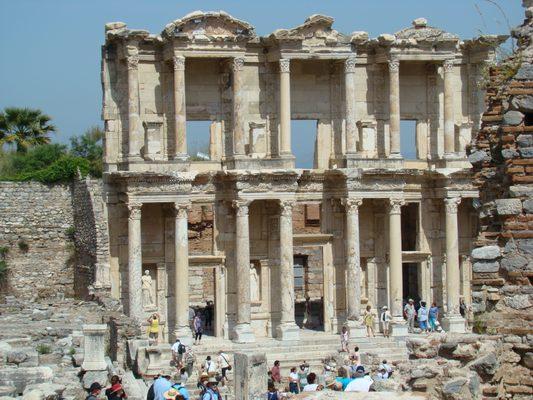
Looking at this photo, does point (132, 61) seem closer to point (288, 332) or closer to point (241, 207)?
point (241, 207)

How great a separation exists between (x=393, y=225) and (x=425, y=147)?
9.04 ft

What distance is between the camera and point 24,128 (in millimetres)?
44719

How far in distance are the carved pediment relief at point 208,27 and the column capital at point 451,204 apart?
7.20 m

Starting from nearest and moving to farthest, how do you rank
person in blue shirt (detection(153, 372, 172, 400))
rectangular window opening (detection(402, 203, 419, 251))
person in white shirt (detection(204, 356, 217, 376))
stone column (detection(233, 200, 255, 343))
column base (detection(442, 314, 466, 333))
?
person in blue shirt (detection(153, 372, 172, 400)) → person in white shirt (detection(204, 356, 217, 376)) → stone column (detection(233, 200, 255, 343)) → column base (detection(442, 314, 466, 333)) → rectangular window opening (detection(402, 203, 419, 251))

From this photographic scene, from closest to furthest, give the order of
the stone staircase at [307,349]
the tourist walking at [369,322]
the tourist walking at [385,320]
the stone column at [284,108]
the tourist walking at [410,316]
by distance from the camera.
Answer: the stone staircase at [307,349] → the stone column at [284,108] → the tourist walking at [369,322] → the tourist walking at [385,320] → the tourist walking at [410,316]

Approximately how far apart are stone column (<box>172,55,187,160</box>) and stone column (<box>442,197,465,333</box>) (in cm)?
762

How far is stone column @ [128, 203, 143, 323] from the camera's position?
3091 centimetres

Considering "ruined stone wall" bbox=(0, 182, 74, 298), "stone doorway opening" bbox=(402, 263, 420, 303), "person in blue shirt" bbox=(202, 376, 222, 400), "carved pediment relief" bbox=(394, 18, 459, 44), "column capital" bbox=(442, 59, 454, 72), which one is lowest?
"person in blue shirt" bbox=(202, 376, 222, 400)

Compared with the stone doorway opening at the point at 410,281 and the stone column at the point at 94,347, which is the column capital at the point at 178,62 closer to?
the stone column at the point at 94,347

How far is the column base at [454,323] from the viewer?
3316 cm

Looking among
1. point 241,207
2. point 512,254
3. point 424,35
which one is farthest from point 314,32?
point 512,254

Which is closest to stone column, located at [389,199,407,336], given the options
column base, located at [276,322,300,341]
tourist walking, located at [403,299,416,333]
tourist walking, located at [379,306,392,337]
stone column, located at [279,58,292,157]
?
tourist walking, located at [379,306,392,337]

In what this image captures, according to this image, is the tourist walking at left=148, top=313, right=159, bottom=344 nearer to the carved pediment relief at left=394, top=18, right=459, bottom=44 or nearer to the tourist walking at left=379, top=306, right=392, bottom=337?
the tourist walking at left=379, top=306, right=392, bottom=337

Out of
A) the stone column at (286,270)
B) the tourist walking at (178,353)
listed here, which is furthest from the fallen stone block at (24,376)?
the stone column at (286,270)
